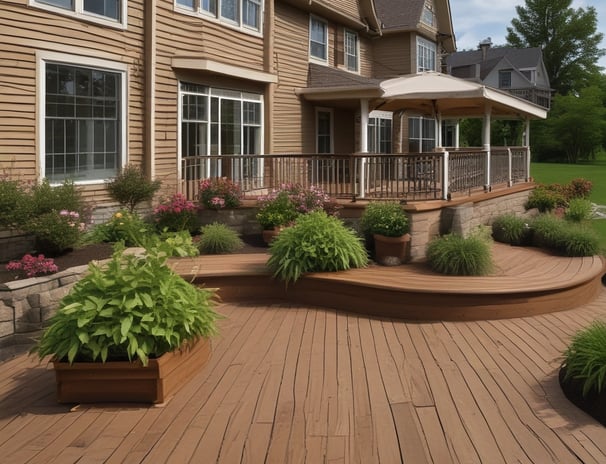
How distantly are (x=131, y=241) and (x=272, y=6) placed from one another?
7.42 meters

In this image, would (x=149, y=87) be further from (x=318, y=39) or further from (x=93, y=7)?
(x=318, y=39)

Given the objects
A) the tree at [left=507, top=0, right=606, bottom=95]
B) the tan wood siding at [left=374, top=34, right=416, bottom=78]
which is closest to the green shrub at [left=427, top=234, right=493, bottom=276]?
the tan wood siding at [left=374, top=34, right=416, bottom=78]

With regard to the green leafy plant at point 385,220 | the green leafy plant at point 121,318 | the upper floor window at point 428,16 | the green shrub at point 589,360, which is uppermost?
the upper floor window at point 428,16

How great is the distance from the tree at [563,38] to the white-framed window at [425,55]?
52.2m

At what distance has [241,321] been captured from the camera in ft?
22.8

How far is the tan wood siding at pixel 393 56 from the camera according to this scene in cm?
2112

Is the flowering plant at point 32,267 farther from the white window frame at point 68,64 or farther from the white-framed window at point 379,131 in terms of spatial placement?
the white-framed window at point 379,131

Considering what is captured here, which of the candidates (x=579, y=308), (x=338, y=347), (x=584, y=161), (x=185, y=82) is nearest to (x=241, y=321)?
(x=338, y=347)

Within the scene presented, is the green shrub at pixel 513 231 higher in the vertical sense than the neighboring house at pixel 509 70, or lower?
lower

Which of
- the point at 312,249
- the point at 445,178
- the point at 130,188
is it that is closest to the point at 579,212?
the point at 445,178

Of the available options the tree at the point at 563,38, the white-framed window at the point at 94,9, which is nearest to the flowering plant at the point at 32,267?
the white-framed window at the point at 94,9

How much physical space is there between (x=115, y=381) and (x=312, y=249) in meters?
3.55

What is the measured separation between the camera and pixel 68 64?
30.7ft

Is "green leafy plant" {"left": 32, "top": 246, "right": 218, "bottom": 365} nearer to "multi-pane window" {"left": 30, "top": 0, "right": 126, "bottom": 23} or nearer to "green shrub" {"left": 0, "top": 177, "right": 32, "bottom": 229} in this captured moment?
"green shrub" {"left": 0, "top": 177, "right": 32, "bottom": 229}
